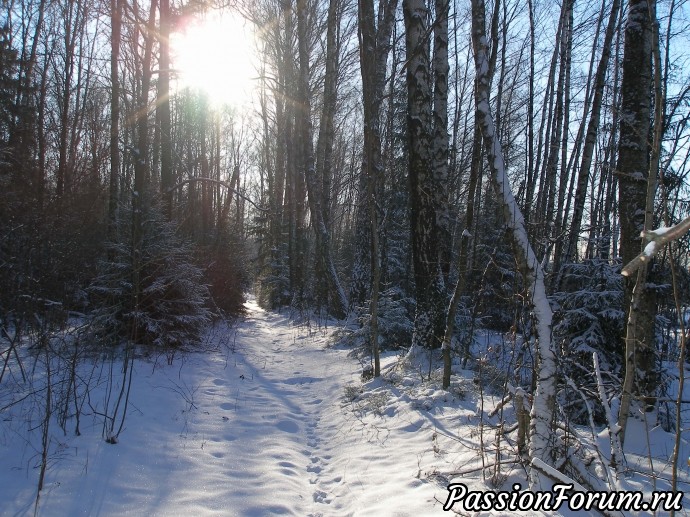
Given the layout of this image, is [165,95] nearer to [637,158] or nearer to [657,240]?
[637,158]

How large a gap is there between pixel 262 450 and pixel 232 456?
32cm

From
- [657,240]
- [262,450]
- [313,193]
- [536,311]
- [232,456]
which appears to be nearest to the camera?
[657,240]

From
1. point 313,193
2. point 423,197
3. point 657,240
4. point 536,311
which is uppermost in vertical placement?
point 313,193

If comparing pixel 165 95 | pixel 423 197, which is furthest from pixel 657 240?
pixel 165 95

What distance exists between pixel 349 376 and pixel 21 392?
431 centimetres

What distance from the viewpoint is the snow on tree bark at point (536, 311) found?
2.85 meters

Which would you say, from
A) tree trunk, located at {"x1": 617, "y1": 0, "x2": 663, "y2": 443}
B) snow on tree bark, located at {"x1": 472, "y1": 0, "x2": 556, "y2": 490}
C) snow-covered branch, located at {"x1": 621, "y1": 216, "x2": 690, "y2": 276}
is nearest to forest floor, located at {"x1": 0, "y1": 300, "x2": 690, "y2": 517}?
snow on tree bark, located at {"x1": 472, "y1": 0, "x2": 556, "y2": 490}

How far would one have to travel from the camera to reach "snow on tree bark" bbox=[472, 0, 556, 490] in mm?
2850

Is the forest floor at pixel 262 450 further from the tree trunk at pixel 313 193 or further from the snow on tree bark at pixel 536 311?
the tree trunk at pixel 313 193

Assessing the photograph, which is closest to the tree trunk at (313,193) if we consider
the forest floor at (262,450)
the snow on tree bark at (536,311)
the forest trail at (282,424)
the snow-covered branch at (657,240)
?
the forest trail at (282,424)

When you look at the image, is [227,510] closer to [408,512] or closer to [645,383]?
[408,512]

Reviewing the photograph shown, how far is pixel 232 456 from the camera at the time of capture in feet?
12.8

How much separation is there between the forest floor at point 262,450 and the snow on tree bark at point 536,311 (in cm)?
27

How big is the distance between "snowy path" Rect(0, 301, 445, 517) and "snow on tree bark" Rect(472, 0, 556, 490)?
824mm
